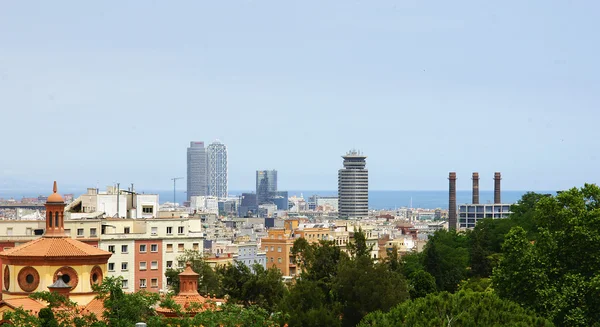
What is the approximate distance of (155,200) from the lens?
85.2 meters

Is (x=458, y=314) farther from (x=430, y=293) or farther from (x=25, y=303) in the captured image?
(x=25, y=303)

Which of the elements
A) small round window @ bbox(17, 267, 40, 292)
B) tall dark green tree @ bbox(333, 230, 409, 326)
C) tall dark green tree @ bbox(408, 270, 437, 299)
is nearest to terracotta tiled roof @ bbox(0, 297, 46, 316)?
small round window @ bbox(17, 267, 40, 292)

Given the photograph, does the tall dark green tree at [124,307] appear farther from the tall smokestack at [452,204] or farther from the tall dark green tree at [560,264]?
the tall smokestack at [452,204]

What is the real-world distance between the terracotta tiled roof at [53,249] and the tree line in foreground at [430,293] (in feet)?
18.4

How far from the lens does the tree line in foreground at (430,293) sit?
3631 cm

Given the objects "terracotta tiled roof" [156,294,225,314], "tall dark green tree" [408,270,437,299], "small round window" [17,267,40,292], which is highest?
"small round window" [17,267,40,292]

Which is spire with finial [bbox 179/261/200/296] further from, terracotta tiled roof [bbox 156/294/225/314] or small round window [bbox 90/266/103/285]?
small round window [bbox 90/266/103/285]

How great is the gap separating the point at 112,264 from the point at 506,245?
118 feet

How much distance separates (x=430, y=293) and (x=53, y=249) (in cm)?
1394

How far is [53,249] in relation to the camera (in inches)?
1871

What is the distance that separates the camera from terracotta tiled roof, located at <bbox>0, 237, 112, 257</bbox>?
4738 cm

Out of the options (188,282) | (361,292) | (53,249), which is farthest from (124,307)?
(361,292)

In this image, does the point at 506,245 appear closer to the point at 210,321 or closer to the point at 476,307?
the point at 476,307

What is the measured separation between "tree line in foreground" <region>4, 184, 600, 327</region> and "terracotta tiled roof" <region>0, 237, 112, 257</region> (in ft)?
18.4
